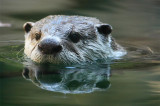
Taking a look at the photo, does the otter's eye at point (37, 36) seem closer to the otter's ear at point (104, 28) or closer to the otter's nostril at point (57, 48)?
the otter's nostril at point (57, 48)

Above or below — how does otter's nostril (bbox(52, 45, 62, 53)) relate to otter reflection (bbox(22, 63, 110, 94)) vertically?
above

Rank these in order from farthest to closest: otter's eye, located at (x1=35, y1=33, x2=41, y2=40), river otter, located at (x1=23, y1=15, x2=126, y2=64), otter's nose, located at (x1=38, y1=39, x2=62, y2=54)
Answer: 1. otter's eye, located at (x1=35, y1=33, x2=41, y2=40)
2. river otter, located at (x1=23, y1=15, x2=126, y2=64)
3. otter's nose, located at (x1=38, y1=39, x2=62, y2=54)

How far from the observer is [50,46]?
18.5ft

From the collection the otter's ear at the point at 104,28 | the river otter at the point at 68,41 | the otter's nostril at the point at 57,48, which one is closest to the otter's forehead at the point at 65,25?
the river otter at the point at 68,41

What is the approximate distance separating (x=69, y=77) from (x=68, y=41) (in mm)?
695

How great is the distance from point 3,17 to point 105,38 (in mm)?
5049

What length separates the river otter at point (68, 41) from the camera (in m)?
5.85

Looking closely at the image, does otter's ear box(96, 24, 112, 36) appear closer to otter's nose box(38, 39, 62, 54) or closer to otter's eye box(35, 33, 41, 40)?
otter's eye box(35, 33, 41, 40)

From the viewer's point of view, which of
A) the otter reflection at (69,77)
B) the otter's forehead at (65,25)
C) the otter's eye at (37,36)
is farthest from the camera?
the otter's eye at (37,36)

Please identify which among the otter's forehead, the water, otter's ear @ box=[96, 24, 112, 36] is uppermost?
the otter's forehead

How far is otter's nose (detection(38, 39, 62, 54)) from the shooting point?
18.6 ft

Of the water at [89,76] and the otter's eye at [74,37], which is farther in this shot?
the otter's eye at [74,37]

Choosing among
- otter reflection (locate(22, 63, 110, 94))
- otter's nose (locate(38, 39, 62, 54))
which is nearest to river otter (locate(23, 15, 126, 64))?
otter's nose (locate(38, 39, 62, 54))

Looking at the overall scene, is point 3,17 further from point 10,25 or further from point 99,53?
point 99,53
